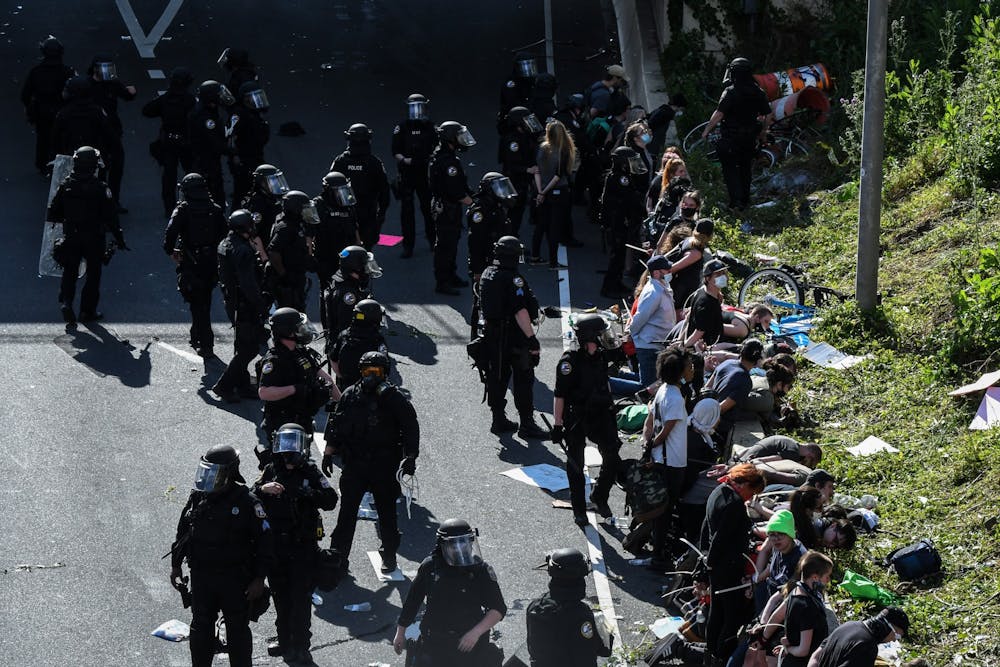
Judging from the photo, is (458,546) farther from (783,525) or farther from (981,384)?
(981,384)

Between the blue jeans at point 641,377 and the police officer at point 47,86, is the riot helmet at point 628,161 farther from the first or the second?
the police officer at point 47,86

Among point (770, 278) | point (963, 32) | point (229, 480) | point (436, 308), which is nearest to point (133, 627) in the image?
point (229, 480)

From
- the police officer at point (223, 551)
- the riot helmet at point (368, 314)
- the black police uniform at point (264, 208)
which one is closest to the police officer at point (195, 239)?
the black police uniform at point (264, 208)

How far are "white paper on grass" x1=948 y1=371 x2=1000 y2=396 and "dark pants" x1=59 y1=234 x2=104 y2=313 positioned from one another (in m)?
8.77

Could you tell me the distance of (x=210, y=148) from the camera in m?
17.6

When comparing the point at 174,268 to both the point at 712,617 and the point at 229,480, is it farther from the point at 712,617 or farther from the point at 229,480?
the point at 712,617

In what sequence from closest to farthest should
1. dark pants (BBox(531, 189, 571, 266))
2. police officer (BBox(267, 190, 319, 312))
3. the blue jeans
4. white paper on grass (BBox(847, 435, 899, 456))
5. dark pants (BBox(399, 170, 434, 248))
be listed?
white paper on grass (BBox(847, 435, 899, 456)) < the blue jeans < police officer (BBox(267, 190, 319, 312)) < dark pants (BBox(531, 189, 571, 266)) < dark pants (BBox(399, 170, 434, 248))

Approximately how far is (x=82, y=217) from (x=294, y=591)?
6941 millimetres

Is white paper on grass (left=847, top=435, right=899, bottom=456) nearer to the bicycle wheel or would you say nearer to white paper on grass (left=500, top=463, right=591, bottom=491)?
white paper on grass (left=500, top=463, right=591, bottom=491)

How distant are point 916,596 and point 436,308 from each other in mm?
7531

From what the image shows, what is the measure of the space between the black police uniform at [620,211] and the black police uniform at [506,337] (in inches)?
122

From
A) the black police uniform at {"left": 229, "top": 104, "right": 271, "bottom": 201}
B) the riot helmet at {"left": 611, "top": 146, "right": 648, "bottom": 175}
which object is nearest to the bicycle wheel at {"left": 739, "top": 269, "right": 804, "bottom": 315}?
the riot helmet at {"left": 611, "top": 146, "right": 648, "bottom": 175}

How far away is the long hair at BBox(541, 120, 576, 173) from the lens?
16547mm

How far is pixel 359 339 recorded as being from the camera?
11.8 m
